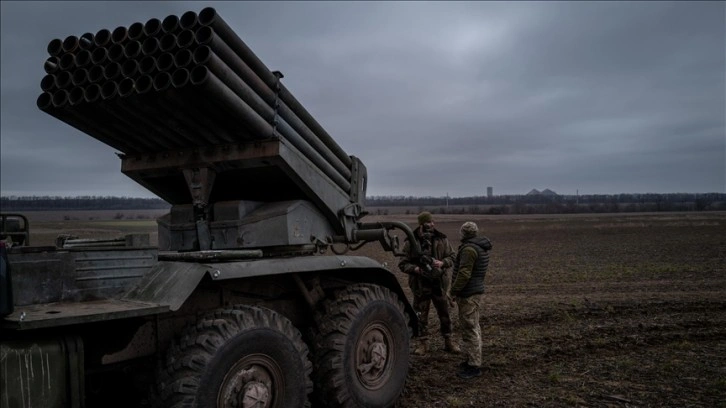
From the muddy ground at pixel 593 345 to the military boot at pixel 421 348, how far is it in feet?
0.48

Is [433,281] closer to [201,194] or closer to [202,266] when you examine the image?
[201,194]

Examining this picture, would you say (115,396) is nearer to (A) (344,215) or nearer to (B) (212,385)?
→ (B) (212,385)

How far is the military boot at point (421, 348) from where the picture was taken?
7.87m

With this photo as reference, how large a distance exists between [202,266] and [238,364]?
2.40 feet

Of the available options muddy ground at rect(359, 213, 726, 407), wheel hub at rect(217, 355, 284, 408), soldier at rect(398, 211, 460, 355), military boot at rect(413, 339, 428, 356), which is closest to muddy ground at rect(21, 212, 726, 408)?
muddy ground at rect(359, 213, 726, 407)

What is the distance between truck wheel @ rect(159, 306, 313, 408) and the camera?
3889 millimetres

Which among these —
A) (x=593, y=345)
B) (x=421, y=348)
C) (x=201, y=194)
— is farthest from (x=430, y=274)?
(x=201, y=194)

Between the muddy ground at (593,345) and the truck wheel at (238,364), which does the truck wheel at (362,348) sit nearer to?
the truck wheel at (238,364)

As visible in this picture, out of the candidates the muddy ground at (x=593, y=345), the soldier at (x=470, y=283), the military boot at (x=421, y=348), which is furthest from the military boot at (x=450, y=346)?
the soldier at (x=470, y=283)

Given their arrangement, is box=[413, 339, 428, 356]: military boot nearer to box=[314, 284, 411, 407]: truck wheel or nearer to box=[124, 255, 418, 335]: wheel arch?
box=[314, 284, 411, 407]: truck wheel

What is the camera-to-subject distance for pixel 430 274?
791 cm

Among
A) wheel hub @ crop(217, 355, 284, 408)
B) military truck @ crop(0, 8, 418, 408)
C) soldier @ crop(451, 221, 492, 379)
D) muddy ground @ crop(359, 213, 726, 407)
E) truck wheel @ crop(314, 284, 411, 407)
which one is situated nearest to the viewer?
military truck @ crop(0, 8, 418, 408)

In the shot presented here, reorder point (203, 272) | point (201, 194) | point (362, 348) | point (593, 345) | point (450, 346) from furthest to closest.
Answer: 1. point (450, 346)
2. point (593, 345)
3. point (362, 348)
4. point (201, 194)
5. point (203, 272)

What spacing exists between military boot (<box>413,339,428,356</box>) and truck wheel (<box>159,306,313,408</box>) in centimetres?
348
